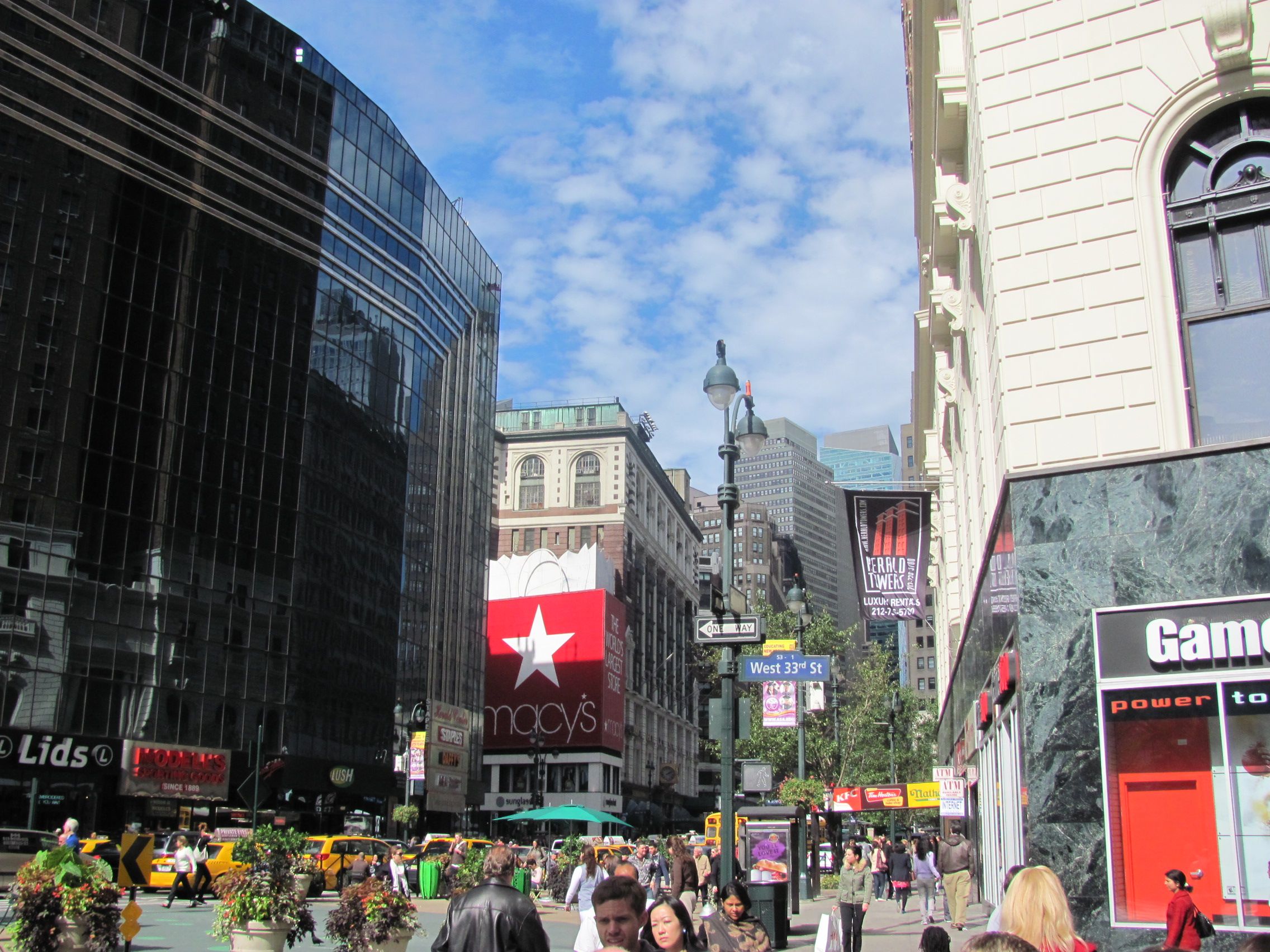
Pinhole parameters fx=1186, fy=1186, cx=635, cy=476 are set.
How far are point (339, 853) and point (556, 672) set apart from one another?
62975 millimetres

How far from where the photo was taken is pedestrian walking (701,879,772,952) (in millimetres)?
8141

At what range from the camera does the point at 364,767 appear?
6288 centimetres

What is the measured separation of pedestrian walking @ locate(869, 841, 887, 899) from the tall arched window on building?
25.8 metres

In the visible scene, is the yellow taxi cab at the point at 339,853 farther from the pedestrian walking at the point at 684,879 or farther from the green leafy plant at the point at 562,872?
the pedestrian walking at the point at 684,879

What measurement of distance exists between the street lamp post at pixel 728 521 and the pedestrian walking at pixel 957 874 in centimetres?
683

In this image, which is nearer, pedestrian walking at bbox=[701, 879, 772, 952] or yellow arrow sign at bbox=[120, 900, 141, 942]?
pedestrian walking at bbox=[701, 879, 772, 952]

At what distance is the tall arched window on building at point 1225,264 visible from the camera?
1387 cm

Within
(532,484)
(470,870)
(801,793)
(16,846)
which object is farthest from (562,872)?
(532,484)

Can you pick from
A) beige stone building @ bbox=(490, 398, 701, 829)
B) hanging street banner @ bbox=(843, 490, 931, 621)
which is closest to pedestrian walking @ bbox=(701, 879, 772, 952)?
hanging street banner @ bbox=(843, 490, 931, 621)

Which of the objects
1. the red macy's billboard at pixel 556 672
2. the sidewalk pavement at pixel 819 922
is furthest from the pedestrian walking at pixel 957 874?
the red macy's billboard at pixel 556 672

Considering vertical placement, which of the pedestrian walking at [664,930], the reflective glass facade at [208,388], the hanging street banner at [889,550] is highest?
the reflective glass facade at [208,388]

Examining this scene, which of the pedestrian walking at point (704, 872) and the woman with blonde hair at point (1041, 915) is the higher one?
the woman with blonde hair at point (1041, 915)

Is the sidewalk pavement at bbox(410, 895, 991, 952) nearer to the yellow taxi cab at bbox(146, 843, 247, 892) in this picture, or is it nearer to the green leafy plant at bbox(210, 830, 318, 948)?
the green leafy plant at bbox(210, 830, 318, 948)

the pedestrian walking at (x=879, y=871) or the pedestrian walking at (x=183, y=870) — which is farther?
the pedestrian walking at (x=879, y=871)
